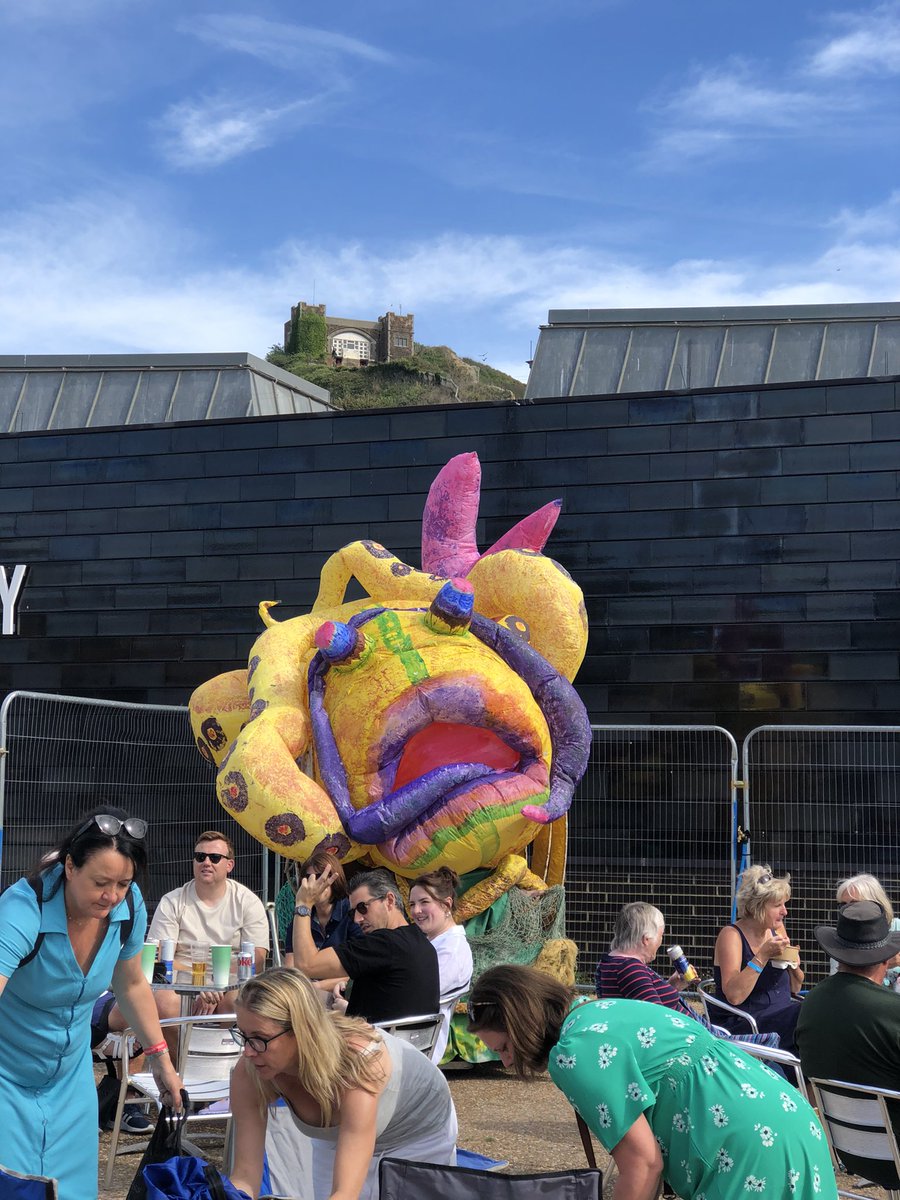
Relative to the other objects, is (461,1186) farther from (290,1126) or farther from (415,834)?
(415,834)

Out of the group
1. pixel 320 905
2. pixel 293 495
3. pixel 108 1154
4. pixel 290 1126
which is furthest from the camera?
pixel 293 495

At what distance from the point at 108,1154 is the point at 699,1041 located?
11.4ft

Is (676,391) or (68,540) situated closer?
(676,391)

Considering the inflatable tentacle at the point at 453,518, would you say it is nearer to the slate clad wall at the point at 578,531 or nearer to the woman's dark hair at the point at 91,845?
the slate clad wall at the point at 578,531

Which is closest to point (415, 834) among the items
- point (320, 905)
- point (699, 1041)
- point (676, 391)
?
point (320, 905)

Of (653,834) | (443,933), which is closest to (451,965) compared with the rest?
(443,933)

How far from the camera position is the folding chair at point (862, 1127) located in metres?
4.37

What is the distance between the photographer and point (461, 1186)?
124 inches

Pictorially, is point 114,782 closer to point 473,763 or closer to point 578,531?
point 473,763

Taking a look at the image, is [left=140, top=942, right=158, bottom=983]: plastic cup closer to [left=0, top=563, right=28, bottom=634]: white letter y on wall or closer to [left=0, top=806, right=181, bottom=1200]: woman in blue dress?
[left=0, top=806, right=181, bottom=1200]: woman in blue dress

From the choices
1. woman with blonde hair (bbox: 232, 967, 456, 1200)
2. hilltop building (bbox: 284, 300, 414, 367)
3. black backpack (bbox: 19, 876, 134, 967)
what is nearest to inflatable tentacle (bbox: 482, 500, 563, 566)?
black backpack (bbox: 19, 876, 134, 967)

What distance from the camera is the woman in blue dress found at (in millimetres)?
3613

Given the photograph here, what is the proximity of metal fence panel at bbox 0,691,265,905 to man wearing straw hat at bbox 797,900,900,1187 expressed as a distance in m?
6.39

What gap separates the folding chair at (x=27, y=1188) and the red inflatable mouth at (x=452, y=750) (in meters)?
4.76
